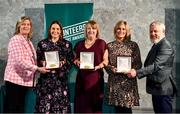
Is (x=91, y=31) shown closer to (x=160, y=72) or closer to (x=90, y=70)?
(x=90, y=70)

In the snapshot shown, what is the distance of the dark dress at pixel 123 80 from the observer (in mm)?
6387

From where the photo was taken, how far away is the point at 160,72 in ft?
19.7

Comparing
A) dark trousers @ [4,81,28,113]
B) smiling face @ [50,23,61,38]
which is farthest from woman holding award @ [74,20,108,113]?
dark trousers @ [4,81,28,113]

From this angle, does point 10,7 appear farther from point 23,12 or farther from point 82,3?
point 82,3

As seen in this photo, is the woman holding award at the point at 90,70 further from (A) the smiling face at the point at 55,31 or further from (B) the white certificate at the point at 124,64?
(A) the smiling face at the point at 55,31

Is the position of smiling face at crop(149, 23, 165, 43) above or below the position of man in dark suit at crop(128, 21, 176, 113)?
above

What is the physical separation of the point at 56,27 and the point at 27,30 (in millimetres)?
447

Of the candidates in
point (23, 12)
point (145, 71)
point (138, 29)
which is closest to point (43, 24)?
point (23, 12)

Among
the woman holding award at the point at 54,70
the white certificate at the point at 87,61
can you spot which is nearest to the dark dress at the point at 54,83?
the woman holding award at the point at 54,70

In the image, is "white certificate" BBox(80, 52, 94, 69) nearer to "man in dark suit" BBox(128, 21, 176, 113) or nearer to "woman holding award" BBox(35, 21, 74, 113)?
"woman holding award" BBox(35, 21, 74, 113)

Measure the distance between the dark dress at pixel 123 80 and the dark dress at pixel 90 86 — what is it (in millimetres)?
160

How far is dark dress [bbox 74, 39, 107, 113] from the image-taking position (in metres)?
6.42

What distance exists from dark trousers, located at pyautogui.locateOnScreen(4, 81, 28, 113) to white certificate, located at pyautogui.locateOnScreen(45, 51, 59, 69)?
1.81 ft

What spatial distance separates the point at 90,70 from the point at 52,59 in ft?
1.89
